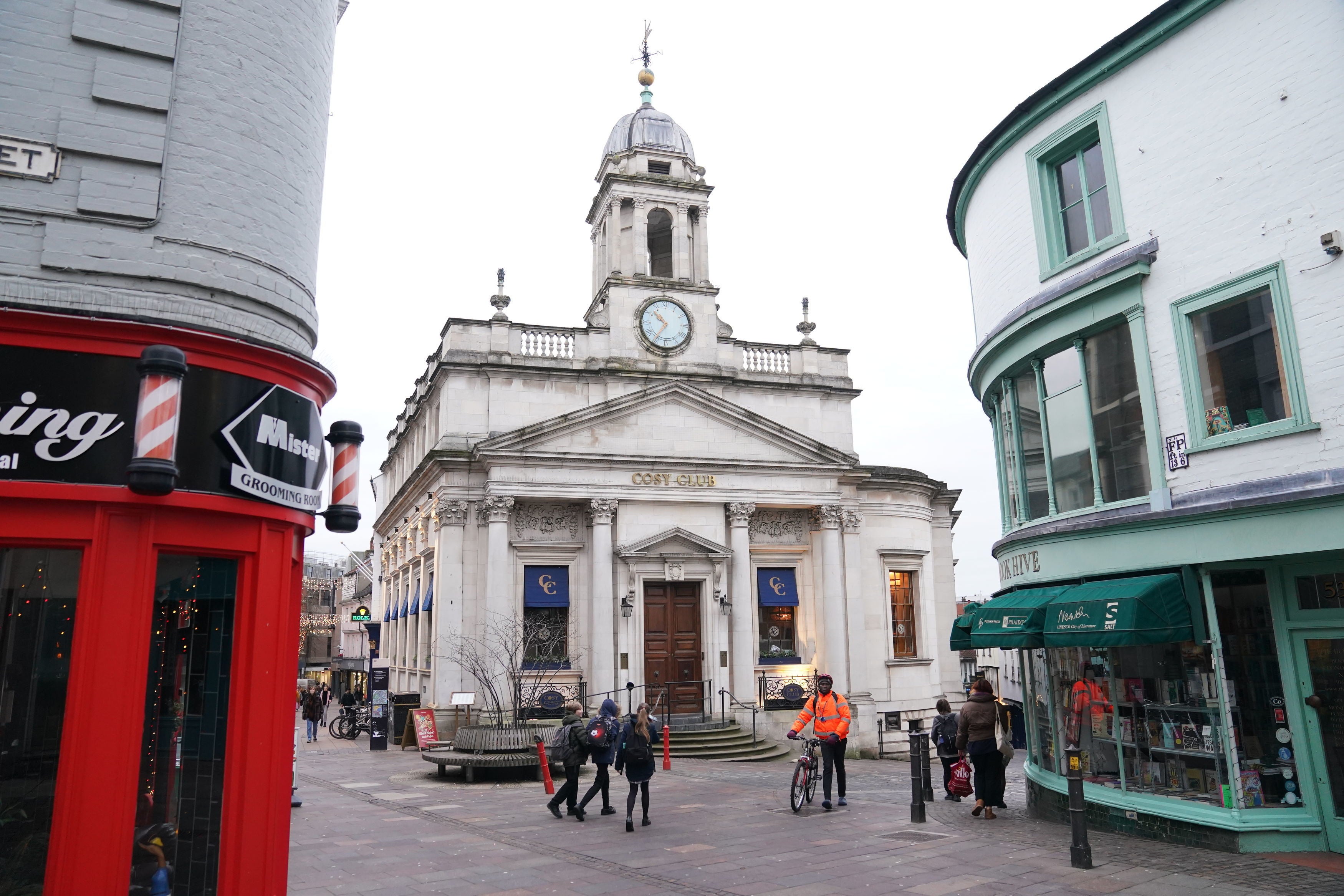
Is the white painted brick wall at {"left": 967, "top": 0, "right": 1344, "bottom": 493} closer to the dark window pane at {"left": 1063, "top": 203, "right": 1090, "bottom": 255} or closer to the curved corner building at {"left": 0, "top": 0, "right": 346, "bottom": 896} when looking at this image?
the dark window pane at {"left": 1063, "top": 203, "right": 1090, "bottom": 255}

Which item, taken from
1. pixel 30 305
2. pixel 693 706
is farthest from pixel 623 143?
pixel 30 305

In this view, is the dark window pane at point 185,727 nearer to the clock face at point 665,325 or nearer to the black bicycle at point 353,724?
the clock face at point 665,325

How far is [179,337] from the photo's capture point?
680cm

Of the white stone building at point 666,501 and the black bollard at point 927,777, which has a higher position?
the white stone building at point 666,501

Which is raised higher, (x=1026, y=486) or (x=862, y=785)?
(x=1026, y=486)

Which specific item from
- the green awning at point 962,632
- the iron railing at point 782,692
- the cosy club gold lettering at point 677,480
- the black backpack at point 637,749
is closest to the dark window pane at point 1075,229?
the green awning at point 962,632

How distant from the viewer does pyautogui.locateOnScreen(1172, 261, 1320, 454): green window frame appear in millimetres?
9664

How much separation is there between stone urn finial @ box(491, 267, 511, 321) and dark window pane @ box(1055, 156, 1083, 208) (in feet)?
59.9

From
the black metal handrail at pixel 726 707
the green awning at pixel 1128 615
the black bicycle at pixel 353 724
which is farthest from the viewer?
the black bicycle at pixel 353 724

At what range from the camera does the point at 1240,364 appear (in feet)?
33.8

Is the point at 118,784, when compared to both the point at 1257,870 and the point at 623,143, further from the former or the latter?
the point at 623,143

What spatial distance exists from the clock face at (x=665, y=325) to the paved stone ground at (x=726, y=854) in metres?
16.1

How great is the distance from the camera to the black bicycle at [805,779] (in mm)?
14203

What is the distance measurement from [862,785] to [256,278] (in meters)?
15.3
